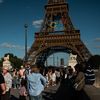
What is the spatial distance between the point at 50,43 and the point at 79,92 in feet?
172

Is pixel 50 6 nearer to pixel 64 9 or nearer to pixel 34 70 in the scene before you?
pixel 64 9

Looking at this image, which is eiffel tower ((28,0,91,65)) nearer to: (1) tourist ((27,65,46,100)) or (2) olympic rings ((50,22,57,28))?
(2) olympic rings ((50,22,57,28))

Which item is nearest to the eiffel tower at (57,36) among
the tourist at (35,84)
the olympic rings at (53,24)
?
the olympic rings at (53,24)

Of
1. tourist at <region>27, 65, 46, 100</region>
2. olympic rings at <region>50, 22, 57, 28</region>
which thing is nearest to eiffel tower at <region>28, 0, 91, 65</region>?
olympic rings at <region>50, 22, 57, 28</region>

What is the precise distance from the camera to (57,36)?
60938 mm

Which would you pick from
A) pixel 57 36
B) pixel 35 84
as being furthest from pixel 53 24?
pixel 35 84

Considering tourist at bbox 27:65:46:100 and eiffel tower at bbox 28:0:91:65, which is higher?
eiffel tower at bbox 28:0:91:65

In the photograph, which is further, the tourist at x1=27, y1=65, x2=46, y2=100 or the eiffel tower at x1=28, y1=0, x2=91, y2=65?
the eiffel tower at x1=28, y1=0, x2=91, y2=65

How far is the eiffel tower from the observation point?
57688mm

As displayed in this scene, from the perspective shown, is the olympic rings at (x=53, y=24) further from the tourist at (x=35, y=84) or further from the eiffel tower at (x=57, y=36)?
the tourist at (x=35, y=84)

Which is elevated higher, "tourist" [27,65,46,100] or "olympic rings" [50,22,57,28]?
"olympic rings" [50,22,57,28]

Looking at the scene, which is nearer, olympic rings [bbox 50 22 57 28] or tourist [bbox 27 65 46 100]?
tourist [bbox 27 65 46 100]

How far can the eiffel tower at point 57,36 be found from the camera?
57.7 metres

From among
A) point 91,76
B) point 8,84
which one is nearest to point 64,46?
point 91,76
